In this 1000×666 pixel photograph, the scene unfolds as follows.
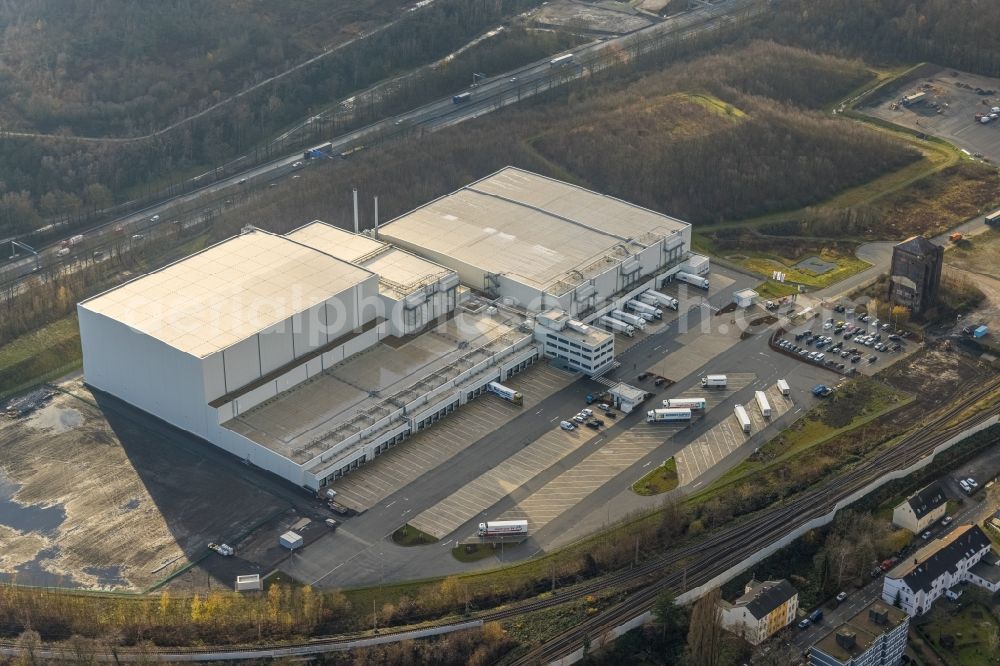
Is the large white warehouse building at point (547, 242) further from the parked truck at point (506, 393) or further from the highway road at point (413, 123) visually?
the highway road at point (413, 123)

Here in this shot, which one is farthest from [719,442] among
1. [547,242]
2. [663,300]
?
[547,242]

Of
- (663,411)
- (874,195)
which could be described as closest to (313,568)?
(663,411)

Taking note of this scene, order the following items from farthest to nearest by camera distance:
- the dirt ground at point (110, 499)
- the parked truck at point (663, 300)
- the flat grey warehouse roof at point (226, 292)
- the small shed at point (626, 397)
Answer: the parked truck at point (663, 300)
the small shed at point (626, 397)
the flat grey warehouse roof at point (226, 292)
the dirt ground at point (110, 499)

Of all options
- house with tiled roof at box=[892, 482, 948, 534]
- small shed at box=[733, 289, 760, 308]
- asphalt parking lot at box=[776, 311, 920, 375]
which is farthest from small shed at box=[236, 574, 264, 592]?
small shed at box=[733, 289, 760, 308]

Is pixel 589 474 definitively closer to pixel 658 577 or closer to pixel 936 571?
pixel 658 577

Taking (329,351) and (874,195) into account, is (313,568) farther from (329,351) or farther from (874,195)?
(874,195)

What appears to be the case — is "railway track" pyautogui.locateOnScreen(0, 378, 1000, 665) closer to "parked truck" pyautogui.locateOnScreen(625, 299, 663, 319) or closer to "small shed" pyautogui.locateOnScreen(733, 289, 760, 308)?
"small shed" pyautogui.locateOnScreen(733, 289, 760, 308)

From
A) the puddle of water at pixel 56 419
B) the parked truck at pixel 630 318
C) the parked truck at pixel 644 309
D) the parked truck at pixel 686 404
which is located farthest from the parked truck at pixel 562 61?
the puddle of water at pixel 56 419
